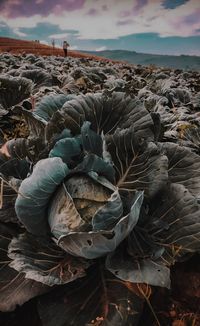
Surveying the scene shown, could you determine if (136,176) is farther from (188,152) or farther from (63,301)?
(63,301)

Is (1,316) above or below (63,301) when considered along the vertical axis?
below

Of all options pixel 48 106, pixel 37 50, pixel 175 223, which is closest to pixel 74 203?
pixel 175 223

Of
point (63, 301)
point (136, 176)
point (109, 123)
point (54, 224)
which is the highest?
point (109, 123)

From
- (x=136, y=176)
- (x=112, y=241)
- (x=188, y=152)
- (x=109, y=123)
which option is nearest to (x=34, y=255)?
(x=112, y=241)

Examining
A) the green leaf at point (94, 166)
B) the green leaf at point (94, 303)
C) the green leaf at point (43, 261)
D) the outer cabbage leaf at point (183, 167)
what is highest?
the green leaf at point (94, 166)

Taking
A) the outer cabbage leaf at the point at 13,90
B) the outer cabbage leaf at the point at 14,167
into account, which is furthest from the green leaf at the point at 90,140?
the outer cabbage leaf at the point at 13,90

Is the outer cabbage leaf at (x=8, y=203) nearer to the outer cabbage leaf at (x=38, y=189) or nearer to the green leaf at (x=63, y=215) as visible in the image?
the outer cabbage leaf at (x=38, y=189)

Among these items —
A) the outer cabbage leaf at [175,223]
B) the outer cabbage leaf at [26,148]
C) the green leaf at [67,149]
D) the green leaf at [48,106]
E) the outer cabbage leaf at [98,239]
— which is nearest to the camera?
the outer cabbage leaf at [98,239]
